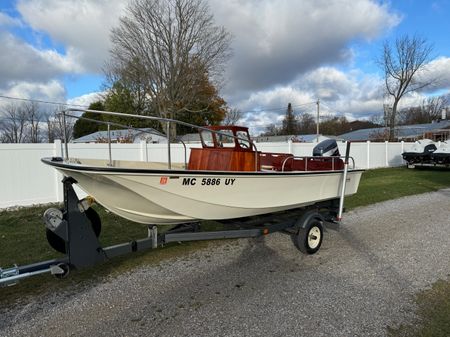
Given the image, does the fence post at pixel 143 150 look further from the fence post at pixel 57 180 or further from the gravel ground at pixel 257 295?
the gravel ground at pixel 257 295

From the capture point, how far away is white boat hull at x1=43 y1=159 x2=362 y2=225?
3.88 m

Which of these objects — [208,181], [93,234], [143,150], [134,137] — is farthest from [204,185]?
[134,137]

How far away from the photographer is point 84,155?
33.4 ft

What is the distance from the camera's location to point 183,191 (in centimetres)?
424

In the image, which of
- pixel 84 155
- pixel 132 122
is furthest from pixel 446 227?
pixel 132 122

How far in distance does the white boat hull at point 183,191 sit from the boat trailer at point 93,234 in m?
0.22

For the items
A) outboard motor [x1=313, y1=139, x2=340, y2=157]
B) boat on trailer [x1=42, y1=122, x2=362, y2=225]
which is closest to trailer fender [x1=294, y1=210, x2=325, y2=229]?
boat on trailer [x1=42, y1=122, x2=362, y2=225]

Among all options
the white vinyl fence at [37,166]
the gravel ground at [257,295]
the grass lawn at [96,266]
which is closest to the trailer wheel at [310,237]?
the gravel ground at [257,295]

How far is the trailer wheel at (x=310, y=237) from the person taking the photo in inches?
214

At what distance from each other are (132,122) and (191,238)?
3096cm

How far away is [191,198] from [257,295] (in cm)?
135

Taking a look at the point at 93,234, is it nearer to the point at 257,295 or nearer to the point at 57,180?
the point at 257,295

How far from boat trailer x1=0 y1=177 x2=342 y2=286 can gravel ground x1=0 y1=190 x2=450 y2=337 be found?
15.4 inches

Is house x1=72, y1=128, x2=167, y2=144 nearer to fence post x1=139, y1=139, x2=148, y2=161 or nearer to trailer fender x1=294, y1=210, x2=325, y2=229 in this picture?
fence post x1=139, y1=139, x2=148, y2=161
